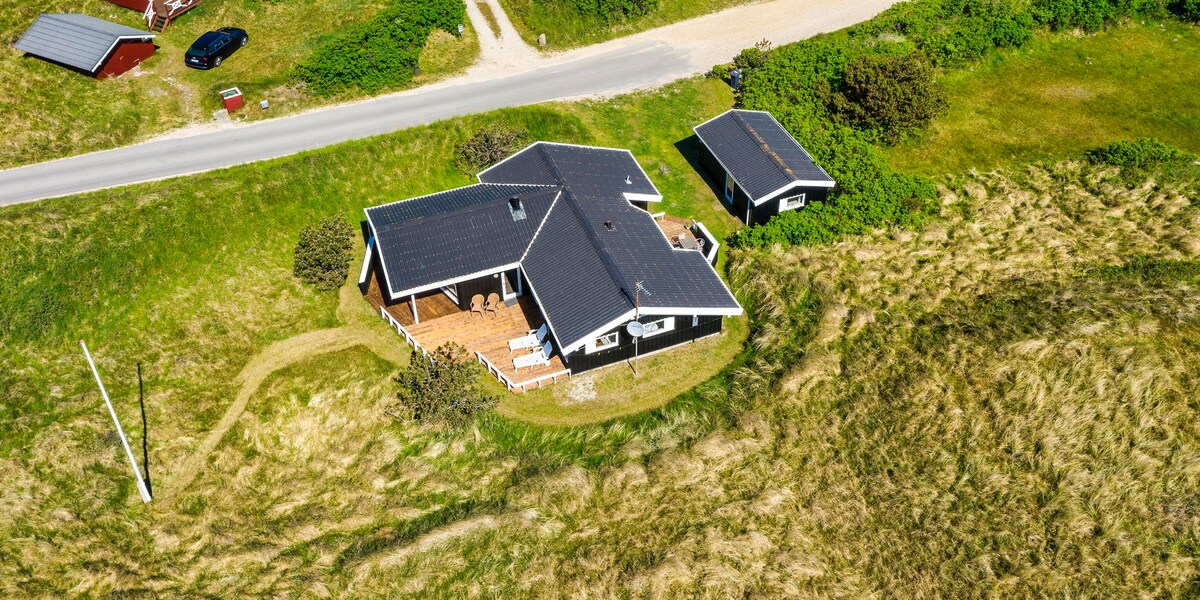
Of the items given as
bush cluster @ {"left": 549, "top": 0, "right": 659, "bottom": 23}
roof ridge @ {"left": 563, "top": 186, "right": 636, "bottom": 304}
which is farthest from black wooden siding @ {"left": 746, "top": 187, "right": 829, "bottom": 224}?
bush cluster @ {"left": 549, "top": 0, "right": 659, "bottom": 23}

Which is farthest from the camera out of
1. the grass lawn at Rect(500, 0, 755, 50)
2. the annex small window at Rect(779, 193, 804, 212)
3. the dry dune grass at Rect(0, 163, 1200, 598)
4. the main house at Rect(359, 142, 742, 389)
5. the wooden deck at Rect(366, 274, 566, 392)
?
the grass lawn at Rect(500, 0, 755, 50)

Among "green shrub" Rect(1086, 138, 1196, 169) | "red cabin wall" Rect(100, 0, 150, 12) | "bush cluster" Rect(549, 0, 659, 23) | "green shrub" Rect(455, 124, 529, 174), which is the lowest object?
"green shrub" Rect(455, 124, 529, 174)

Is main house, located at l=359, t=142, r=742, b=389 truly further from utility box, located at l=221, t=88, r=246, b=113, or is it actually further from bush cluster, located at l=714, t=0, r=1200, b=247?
utility box, located at l=221, t=88, r=246, b=113

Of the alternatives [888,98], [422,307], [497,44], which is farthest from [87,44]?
[888,98]

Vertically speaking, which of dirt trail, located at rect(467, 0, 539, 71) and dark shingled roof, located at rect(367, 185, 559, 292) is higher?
dirt trail, located at rect(467, 0, 539, 71)

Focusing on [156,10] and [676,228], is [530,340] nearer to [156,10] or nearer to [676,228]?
[676,228]

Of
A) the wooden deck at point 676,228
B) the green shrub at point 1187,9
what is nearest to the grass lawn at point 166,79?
the wooden deck at point 676,228

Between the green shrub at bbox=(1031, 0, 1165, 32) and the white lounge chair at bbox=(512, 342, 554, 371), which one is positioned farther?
the green shrub at bbox=(1031, 0, 1165, 32)
